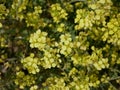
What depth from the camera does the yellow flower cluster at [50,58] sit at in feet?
7.88

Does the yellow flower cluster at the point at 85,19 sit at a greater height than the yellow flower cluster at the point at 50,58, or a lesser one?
greater

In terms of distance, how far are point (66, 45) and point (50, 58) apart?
0.51 ft

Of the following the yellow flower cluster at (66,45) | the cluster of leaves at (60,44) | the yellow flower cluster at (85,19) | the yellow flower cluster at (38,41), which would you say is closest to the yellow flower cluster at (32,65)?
the cluster of leaves at (60,44)

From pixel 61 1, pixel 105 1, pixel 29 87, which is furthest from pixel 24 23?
pixel 105 1


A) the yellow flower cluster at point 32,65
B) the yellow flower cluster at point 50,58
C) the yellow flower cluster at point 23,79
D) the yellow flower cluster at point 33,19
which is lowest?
the yellow flower cluster at point 23,79

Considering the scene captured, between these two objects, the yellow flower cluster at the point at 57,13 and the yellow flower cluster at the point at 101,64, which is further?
the yellow flower cluster at the point at 57,13

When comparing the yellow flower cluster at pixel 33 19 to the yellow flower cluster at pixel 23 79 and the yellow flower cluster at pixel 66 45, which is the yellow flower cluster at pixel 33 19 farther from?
the yellow flower cluster at pixel 23 79

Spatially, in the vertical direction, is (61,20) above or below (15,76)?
above

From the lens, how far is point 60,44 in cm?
243

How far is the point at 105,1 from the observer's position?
8.11 ft

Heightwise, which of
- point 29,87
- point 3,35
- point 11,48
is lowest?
point 29,87

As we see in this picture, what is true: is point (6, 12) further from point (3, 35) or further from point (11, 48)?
point (11, 48)

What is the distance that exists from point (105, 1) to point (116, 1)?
0.39m

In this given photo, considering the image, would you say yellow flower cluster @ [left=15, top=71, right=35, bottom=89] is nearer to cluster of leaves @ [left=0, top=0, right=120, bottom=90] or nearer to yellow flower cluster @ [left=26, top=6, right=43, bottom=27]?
cluster of leaves @ [left=0, top=0, right=120, bottom=90]
